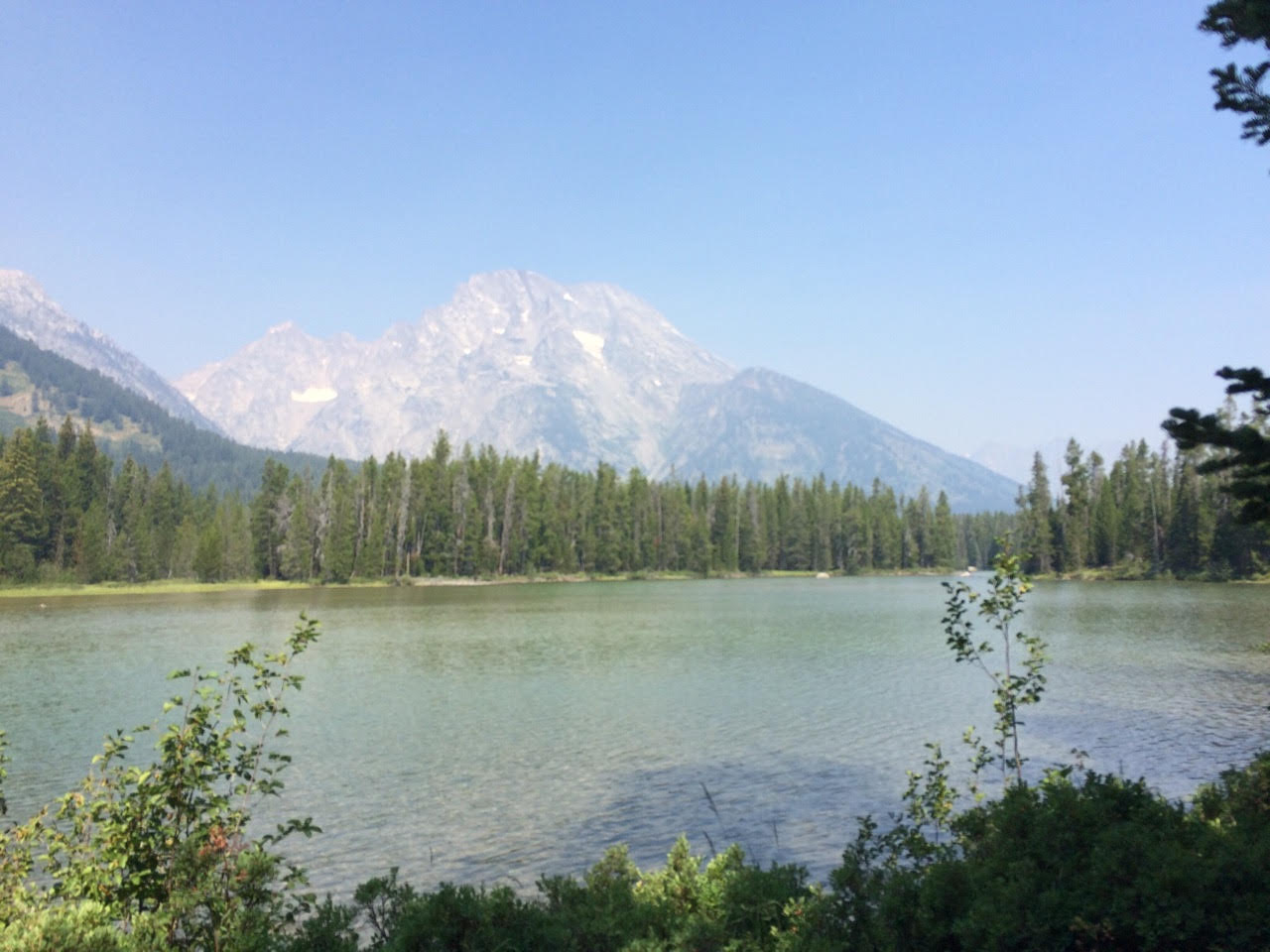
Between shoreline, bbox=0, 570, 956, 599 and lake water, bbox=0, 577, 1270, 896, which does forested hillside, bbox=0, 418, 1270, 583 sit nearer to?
shoreline, bbox=0, 570, 956, 599

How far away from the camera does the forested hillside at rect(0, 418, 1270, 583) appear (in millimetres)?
118938

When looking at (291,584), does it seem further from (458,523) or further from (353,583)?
(458,523)

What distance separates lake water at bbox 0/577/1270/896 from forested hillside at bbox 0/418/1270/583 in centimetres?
7134

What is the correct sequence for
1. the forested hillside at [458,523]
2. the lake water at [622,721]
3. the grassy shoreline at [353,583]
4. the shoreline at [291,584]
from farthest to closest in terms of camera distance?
the forested hillside at [458,523]
the shoreline at [291,584]
the grassy shoreline at [353,583]
the lake water at [622,721]

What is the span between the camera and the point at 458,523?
148750 mm

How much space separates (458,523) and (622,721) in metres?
125

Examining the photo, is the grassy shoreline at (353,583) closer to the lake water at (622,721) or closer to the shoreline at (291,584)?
the shoreline at (291,584)

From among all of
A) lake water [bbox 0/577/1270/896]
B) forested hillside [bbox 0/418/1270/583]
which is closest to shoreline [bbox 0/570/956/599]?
forested hillside [bbox 0/418/1270/583]

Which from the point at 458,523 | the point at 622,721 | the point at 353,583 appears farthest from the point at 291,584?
the point at 622,721

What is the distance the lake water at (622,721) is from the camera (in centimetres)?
1742

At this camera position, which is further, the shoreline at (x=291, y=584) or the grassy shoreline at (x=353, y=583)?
the shoreline at (x=291, y=584)

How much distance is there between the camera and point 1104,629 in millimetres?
54062

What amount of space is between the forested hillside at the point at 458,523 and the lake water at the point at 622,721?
71.3 metres

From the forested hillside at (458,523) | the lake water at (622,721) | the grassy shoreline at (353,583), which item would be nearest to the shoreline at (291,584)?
the grassy shoreline at (353,583)
